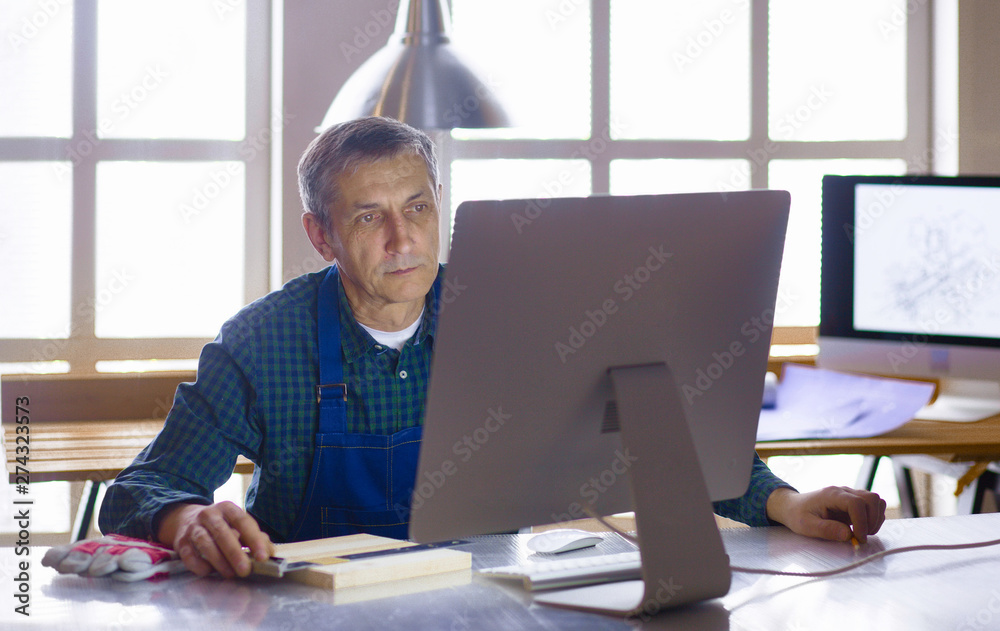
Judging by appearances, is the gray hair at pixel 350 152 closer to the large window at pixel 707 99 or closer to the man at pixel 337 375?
the man at pixel 337 375

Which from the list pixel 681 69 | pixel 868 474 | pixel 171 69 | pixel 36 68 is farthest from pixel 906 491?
pixel 36 68

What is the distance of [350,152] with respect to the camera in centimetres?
141

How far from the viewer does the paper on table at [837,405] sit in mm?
2234

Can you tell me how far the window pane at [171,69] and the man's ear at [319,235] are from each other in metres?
1.61

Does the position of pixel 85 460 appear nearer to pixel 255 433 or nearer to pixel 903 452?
pixel 255 433

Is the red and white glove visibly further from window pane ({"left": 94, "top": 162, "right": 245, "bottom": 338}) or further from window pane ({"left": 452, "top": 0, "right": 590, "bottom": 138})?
window pane ({"left": 452, "top": 0, "right": 590, "bottom": 138})

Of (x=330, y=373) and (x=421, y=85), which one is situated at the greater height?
(x=421, y=85)

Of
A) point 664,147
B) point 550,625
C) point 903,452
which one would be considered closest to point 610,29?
point 664,147

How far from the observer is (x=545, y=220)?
0.88 m

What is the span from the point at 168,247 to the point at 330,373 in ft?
5.58

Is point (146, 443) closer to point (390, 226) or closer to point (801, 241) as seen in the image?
point (390, 226)

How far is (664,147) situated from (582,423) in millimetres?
2386

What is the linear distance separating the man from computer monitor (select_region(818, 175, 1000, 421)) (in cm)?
121

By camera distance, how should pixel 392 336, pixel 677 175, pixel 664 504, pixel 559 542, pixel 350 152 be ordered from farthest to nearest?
pixel 677 175 < pixel 392 336 < pixel 350 152 < pixel 559 542 < pixel 664 504
